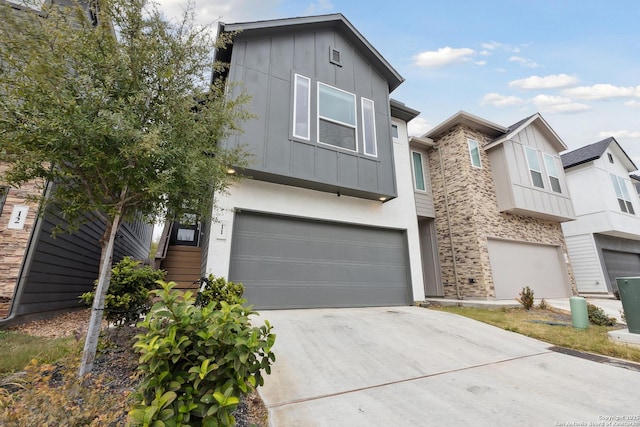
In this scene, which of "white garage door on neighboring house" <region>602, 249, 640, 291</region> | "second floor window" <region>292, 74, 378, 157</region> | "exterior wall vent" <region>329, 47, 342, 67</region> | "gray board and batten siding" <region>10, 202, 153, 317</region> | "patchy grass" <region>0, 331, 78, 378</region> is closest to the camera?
"patchy grass" <region>0, 331, 78, 378</region>

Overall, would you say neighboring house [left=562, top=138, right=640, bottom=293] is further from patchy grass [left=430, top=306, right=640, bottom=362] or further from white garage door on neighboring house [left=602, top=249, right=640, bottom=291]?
patchy grass [left=430, top=306, right=640, bottom=362]

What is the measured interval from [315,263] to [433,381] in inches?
165

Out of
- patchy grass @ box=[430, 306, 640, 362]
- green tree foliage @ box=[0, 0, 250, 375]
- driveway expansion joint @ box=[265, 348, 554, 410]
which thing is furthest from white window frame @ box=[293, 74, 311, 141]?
patchy grass @ box=[430, 306, 640, 362]

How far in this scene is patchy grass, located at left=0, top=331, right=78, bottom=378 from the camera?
289 centimetres

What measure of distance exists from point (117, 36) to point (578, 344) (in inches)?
303

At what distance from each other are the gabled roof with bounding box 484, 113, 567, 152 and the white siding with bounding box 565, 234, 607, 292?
4.98 meters

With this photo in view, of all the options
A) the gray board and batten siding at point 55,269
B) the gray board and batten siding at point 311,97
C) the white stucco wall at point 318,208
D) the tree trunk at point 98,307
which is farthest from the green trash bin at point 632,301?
the gray board and batten siding at point 55,269

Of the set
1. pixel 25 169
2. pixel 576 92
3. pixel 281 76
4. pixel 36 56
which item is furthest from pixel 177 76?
pixel 576 92

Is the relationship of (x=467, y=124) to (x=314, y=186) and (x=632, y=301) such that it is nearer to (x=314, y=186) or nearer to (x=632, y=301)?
(x=314, y=186)

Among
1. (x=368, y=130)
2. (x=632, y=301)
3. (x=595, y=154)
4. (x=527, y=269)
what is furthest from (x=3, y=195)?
(x=595, y=154)

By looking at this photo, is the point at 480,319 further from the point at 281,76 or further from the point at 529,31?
the point at 529,31

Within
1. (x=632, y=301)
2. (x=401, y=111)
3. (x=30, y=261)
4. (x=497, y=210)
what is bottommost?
(x=632, y=301)

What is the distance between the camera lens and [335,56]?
8383 millimetres

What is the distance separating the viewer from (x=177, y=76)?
3000 millimetres
